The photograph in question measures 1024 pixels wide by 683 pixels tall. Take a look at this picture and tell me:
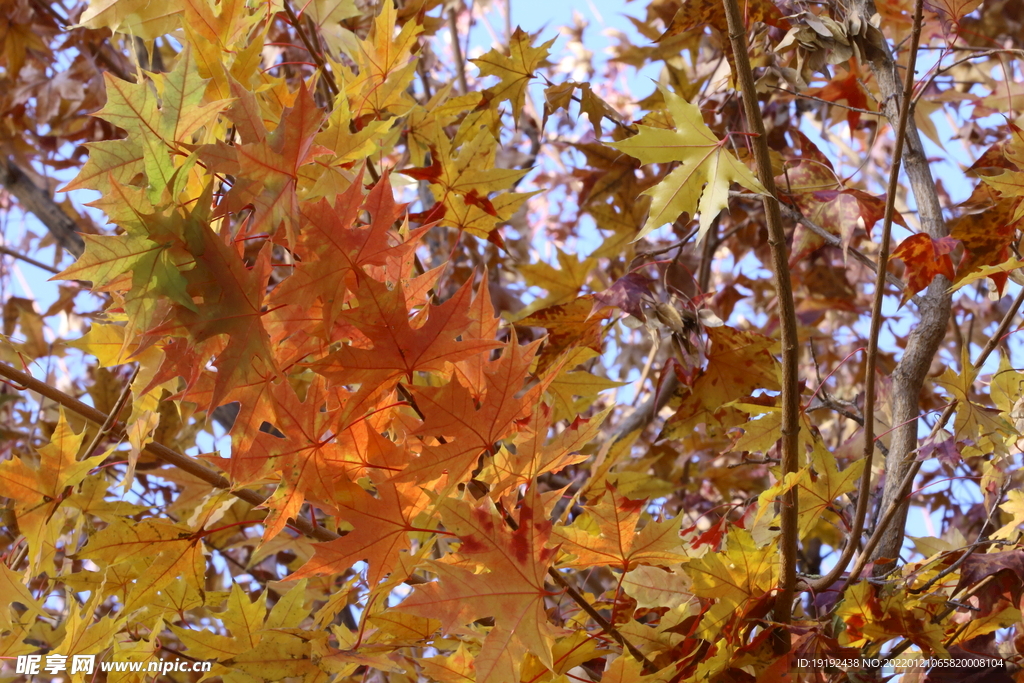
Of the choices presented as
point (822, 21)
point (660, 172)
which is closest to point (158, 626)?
point (822, 21)

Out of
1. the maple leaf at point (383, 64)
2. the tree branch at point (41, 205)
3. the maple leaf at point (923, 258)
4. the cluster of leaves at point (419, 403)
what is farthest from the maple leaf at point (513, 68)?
the tree branch at point (41, 205)

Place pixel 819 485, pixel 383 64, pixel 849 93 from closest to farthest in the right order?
1. pixel 819 485
2. pixel 383 64
3. pixel 849 93

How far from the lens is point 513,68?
38.4 inches

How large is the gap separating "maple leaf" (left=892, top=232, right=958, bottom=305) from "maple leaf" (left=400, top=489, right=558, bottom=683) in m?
0.52

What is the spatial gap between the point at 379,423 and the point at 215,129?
363 mm

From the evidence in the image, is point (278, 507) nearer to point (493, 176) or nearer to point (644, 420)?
point (493, 176)

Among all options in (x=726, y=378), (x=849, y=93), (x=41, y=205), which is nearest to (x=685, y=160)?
(x=726, y=378)

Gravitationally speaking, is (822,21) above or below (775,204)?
above

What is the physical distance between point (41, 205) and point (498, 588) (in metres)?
1.53

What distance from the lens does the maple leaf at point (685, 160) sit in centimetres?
60

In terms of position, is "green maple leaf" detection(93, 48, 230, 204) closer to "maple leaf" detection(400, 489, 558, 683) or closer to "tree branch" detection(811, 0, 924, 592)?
"maple leaf" detection(400, 489, 558, 683)

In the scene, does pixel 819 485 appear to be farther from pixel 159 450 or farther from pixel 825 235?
pixel 159 450

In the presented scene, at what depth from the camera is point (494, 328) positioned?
599 mm

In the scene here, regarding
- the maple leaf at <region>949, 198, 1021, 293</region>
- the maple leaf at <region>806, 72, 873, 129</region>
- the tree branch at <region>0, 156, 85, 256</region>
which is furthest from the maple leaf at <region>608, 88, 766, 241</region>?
the tree branch at <region>0, 156, 85, 256</region>
